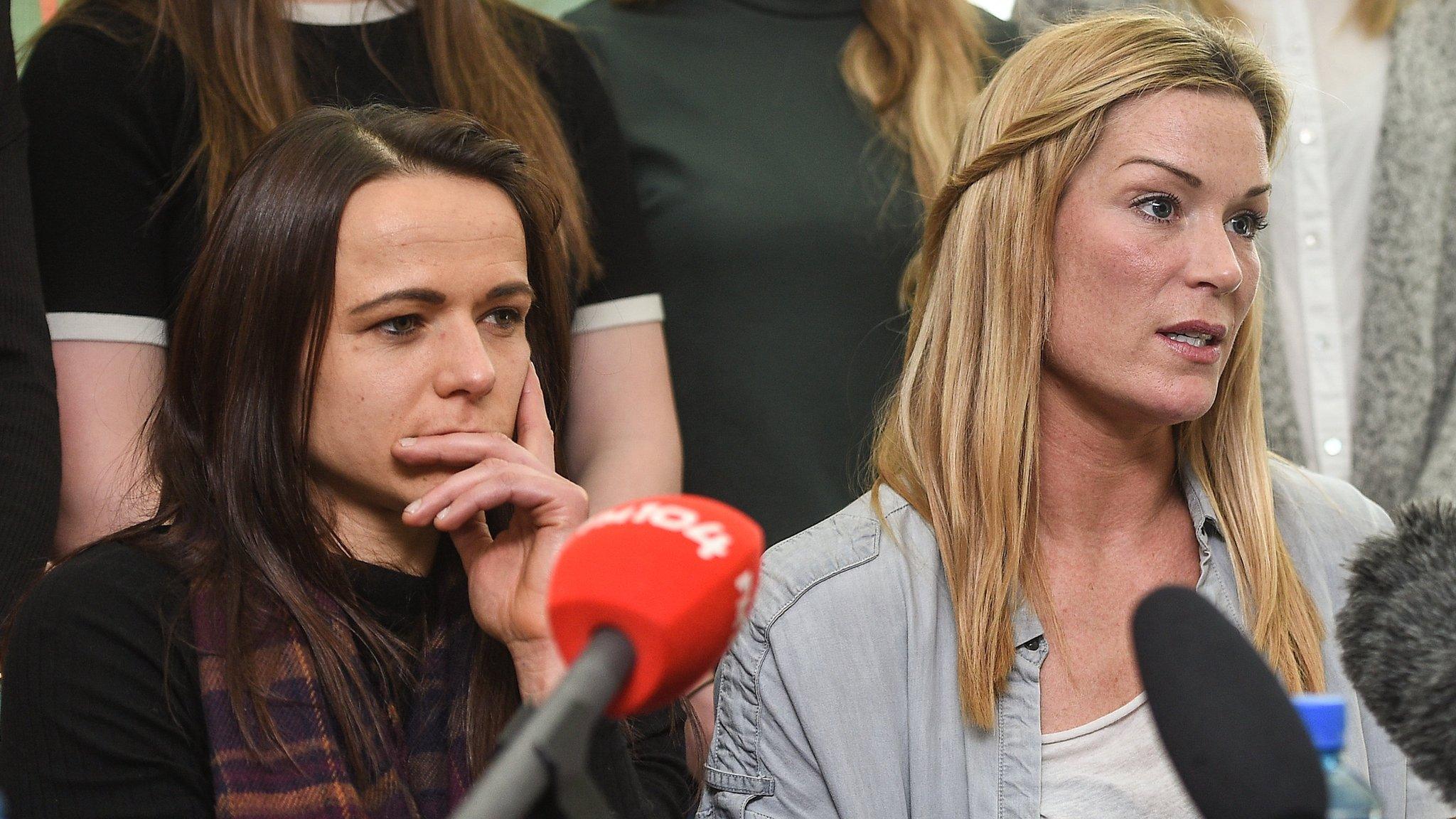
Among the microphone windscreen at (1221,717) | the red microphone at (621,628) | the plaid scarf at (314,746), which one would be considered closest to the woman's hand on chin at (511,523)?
the plaid scarf at (314,746)

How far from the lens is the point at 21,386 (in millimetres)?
2020

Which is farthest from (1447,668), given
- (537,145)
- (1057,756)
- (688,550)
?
(537,145)

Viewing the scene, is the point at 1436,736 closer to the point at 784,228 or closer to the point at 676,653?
the point at 676,653

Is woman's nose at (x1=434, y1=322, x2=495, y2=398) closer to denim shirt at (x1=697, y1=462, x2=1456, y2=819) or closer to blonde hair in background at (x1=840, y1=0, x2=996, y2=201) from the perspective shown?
denim shirt at (x1=697, y1=462, x2=1456, y2=819)

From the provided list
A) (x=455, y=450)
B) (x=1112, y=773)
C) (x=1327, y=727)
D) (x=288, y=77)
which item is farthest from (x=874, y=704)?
(x=288, y=77)

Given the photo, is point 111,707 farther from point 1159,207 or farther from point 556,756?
point 1159,207

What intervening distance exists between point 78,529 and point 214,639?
53cm

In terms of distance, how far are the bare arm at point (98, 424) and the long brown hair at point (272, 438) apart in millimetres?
214

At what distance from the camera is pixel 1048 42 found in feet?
7.66

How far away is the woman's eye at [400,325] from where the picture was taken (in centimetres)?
186

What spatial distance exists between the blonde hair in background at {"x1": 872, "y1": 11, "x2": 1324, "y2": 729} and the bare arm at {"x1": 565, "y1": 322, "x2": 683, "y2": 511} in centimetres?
35

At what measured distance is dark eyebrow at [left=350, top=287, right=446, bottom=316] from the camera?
183cm

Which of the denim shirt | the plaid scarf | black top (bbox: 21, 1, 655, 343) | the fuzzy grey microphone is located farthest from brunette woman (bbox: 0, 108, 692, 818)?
the fuzzy grey microphone

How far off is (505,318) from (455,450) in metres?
0.23
